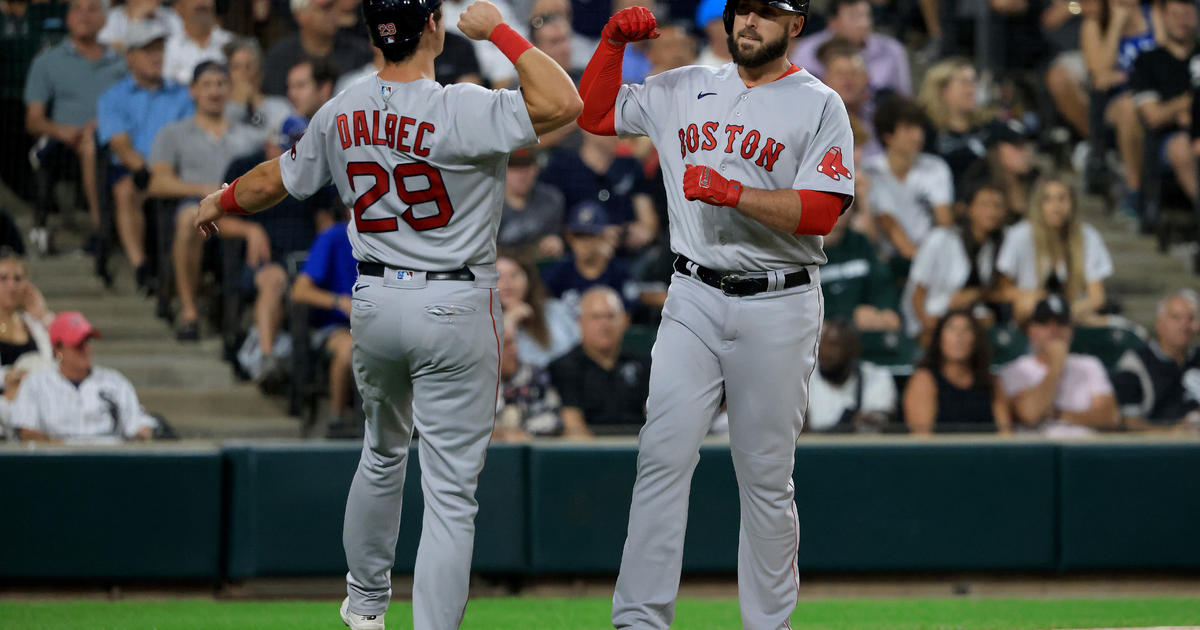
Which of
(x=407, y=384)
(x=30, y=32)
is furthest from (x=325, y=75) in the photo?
(x=407, y=384)

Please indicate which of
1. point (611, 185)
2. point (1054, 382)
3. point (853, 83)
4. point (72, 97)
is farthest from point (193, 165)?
point (1054, 382)

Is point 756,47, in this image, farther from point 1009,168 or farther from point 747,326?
point 1009,168

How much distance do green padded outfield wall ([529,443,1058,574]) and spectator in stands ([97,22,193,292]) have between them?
2.10 meters

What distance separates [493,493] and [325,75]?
7.46ft

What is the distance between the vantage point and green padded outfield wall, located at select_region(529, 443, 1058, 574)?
4.61 metres

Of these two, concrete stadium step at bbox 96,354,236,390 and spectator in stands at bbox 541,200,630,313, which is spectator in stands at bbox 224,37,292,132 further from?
spectator in stands at bbox 541,200,630,313

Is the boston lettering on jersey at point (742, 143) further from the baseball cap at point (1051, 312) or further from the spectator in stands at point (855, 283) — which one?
the baseball cap at point (1051, 312)

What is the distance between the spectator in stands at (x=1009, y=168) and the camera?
604 centimetres

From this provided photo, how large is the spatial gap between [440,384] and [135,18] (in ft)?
12.2

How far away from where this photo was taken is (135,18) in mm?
5816

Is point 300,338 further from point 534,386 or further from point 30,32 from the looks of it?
point 30,32

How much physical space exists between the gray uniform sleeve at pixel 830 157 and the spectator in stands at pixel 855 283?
2765 mm

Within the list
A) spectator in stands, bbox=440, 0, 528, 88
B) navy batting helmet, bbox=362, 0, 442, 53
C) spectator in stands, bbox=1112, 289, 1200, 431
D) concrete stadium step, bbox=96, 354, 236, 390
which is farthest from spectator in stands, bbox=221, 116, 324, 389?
spectator in stands, bbox=1112, 289, 1200, 431

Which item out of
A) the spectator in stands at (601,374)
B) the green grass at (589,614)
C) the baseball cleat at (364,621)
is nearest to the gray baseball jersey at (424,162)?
the baseball cleat at (364,621)
